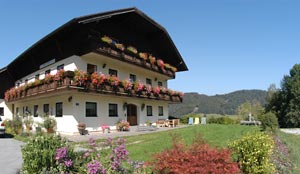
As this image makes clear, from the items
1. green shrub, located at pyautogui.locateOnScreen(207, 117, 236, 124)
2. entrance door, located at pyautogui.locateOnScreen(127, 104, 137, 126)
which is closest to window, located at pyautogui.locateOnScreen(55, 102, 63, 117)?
entrance door, located at pyautogui.locateOnScreen(127, 104, 137, 126)

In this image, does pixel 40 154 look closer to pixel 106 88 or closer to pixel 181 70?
pixel 106 88

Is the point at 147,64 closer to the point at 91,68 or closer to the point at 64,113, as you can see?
the point at 91,68

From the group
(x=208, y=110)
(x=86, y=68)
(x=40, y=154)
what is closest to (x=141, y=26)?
(x=86, y=68)

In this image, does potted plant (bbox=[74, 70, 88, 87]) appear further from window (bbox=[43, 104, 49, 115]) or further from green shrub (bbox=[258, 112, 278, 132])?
green shrub (bbox=[258, 112, 278, 132])

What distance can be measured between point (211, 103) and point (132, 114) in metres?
60.2

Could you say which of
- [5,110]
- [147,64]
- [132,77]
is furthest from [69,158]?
[5,110]

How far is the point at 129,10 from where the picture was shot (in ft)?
67.7

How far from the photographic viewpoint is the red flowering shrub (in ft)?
15.5

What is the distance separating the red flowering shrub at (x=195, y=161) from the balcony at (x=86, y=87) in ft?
40.1

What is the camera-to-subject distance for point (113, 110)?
2131 cm

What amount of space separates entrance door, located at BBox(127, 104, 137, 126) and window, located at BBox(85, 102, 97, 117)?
4449mm

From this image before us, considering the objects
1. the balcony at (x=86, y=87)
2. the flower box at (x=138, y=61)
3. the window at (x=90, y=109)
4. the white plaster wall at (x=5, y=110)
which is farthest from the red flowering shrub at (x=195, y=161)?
the white plaster wall at (x=5, y=110)

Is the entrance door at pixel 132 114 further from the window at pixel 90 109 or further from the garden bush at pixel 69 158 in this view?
the garden bush at pixel 69 158

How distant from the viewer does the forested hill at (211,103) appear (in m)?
68.7
